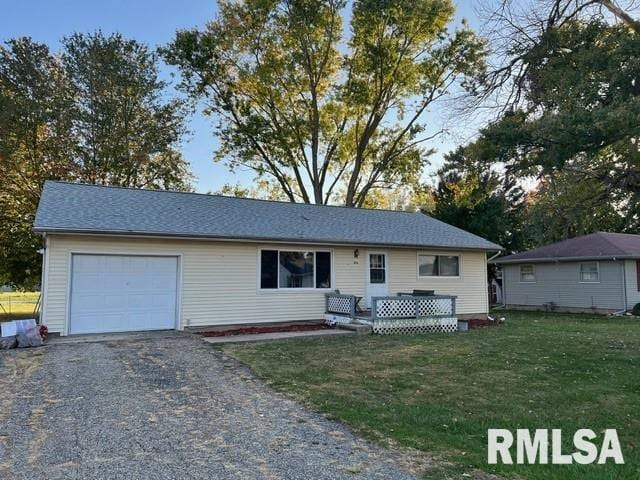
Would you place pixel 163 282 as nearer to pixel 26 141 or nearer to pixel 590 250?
pixel 26 141

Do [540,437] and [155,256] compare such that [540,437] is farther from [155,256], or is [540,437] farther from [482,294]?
[482,294]

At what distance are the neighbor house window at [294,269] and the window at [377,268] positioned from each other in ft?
4.85

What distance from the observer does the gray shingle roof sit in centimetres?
1083

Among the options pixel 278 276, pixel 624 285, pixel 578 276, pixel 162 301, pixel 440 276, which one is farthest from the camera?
pixel 578 276

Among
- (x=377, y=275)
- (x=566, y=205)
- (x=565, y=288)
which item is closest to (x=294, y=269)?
(x=377, y=275)

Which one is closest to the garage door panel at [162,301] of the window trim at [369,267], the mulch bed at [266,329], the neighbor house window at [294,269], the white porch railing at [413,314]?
the mulch bed at [266,329]

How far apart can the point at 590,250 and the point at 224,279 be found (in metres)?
16.3

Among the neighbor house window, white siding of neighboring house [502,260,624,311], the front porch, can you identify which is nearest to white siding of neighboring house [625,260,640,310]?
white siding of neighboring house [502,260,624,311]

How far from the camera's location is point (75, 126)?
20859mm

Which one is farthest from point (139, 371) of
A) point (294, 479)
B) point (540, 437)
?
point (540, 437)

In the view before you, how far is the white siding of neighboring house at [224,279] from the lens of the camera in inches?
401

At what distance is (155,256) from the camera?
11.3 metres

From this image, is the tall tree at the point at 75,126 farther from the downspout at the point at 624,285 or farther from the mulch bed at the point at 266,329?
the downspout at the point at 624,285

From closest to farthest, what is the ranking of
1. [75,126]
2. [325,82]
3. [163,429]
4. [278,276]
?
[163,429] → [278,276] → [75,126] → [325,82]
